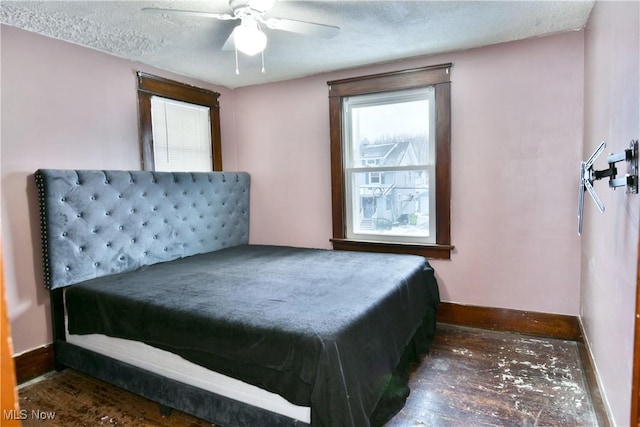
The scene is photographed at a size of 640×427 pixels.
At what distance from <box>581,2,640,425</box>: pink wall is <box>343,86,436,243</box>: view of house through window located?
1.19 meters

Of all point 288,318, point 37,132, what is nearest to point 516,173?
point 288,318

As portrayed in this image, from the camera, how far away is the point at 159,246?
3250 mm

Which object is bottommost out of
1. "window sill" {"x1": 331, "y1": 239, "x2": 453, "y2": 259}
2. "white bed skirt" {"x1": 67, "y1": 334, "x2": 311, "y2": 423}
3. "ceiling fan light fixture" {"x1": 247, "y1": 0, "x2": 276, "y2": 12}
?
"white bed skirt" {"x1": 67, "y1": 334, "x2": 311, "y2": 423}

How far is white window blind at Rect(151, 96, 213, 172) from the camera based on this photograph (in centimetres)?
349

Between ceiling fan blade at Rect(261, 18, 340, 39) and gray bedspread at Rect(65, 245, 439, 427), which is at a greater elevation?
ceiling fan blade at Rect(261, 18, 340, 39)

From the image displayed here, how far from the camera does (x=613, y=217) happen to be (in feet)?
5.79

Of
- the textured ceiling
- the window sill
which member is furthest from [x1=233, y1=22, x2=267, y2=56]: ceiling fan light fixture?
the window sill

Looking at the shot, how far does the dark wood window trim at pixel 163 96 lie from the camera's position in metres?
3.30

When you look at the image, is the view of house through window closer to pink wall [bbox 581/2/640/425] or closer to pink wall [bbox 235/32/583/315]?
pink wall [bbox 235/32/583/315]

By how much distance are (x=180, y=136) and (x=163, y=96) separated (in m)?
0.39

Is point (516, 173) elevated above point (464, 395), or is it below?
above

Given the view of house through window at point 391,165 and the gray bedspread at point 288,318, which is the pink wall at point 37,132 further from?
the view of house through window at point 391,165

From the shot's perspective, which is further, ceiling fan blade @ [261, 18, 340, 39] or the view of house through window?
the view of house through window

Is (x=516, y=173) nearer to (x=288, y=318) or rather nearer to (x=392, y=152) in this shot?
(x=392, y=152)
